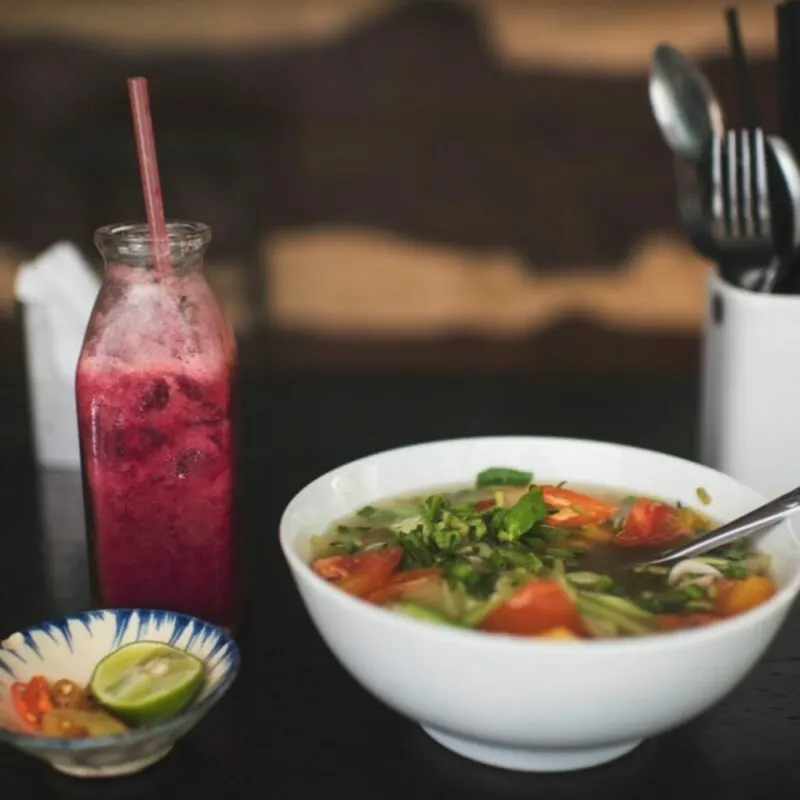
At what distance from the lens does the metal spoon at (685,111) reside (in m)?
1.28

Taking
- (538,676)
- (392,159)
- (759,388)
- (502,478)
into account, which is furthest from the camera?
(392,159)

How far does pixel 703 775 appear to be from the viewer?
32.7 inches

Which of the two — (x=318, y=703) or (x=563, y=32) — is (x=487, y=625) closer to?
(x=318, y=703)

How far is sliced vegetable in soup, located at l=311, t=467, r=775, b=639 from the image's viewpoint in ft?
2.70

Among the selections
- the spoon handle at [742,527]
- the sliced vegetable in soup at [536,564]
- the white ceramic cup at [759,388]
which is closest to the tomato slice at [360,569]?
the sliced vegetable in soup at [536,564]

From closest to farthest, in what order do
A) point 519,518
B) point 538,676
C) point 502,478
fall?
point 538,676, point 519,518, point 502,478

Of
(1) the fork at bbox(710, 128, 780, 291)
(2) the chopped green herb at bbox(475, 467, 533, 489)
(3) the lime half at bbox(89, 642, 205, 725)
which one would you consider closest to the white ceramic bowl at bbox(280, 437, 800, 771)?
(3) the lime half at bbox(89, 642, 205, 725)

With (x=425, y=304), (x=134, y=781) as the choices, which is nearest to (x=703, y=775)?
(x=134, y=781)

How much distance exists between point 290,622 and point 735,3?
153 cm

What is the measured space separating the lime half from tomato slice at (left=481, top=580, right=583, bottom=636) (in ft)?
0.72

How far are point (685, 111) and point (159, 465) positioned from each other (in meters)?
0.72

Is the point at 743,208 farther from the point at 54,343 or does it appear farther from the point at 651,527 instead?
the point at 54,343

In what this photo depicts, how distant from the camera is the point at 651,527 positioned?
3.27 ft

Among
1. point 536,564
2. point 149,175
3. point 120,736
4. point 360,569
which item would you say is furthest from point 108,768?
point 149,175
